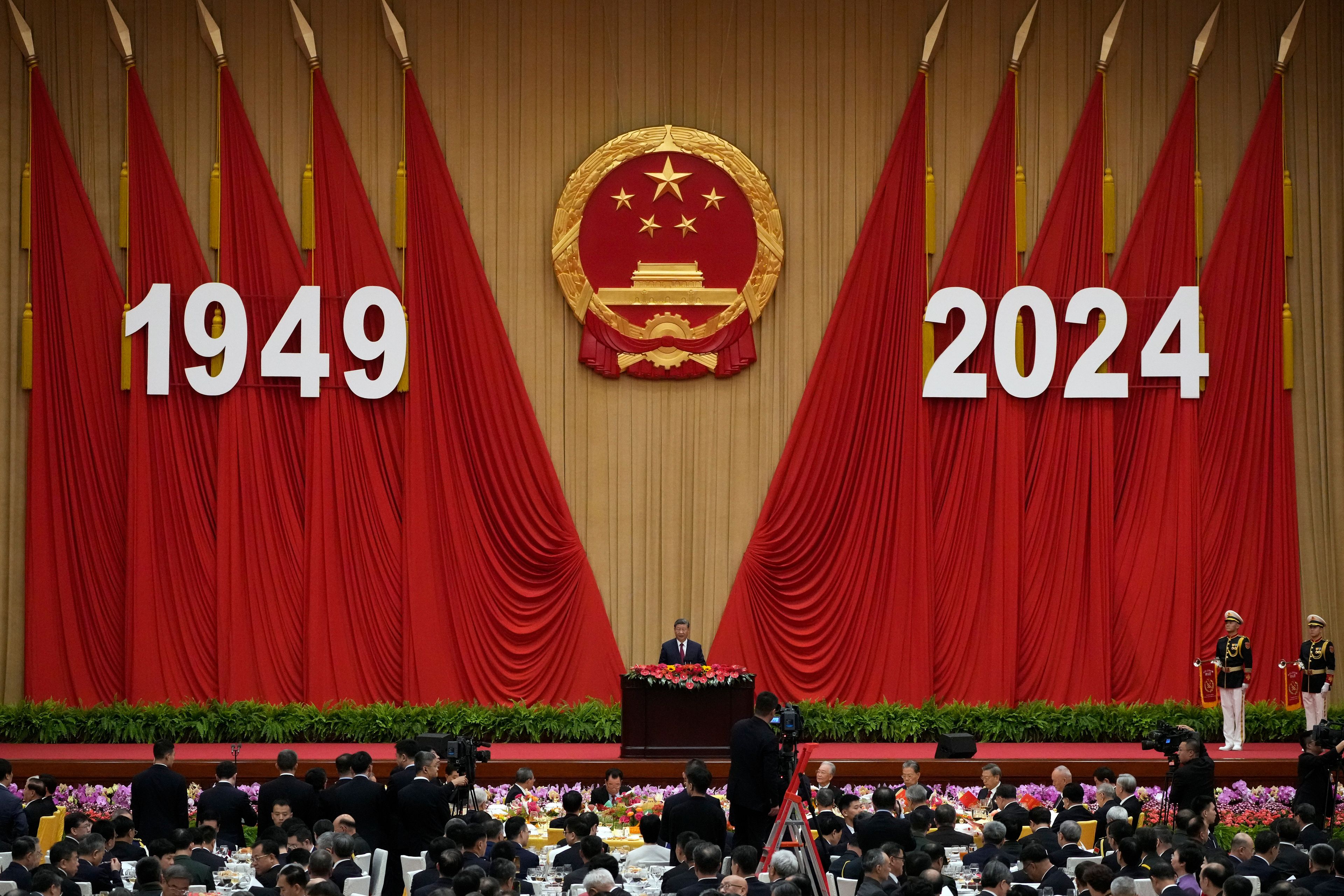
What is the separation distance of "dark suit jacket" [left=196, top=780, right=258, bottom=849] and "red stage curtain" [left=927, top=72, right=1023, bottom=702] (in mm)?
7393

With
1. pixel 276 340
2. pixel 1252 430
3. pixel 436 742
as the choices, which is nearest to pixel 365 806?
pixel 436 742

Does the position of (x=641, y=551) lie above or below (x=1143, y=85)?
below

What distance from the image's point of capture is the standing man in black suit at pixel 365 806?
9406 mm

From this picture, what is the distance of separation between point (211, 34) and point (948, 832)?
1031 cm

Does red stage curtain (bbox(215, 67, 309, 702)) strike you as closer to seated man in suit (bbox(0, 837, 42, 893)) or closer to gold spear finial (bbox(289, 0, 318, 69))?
gold spear finial (bbox(289, 0, 318, 69))

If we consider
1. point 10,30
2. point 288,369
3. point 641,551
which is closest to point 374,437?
point 288,369

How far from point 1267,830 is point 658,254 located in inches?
350

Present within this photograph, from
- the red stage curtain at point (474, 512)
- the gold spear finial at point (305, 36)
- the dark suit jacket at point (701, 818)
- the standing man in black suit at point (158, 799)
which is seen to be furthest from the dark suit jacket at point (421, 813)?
the gold spear finial at point (305, 36)

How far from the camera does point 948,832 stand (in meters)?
8.95

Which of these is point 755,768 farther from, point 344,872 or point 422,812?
point 344,872

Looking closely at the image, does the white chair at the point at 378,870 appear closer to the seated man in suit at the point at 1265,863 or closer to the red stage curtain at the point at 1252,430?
the seated man in suit at the point at 1265,863

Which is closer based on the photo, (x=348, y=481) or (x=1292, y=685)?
(x=1292, y=685)

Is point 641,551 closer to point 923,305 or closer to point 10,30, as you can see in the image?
point 923,305

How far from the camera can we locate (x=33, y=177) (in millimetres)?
15133
